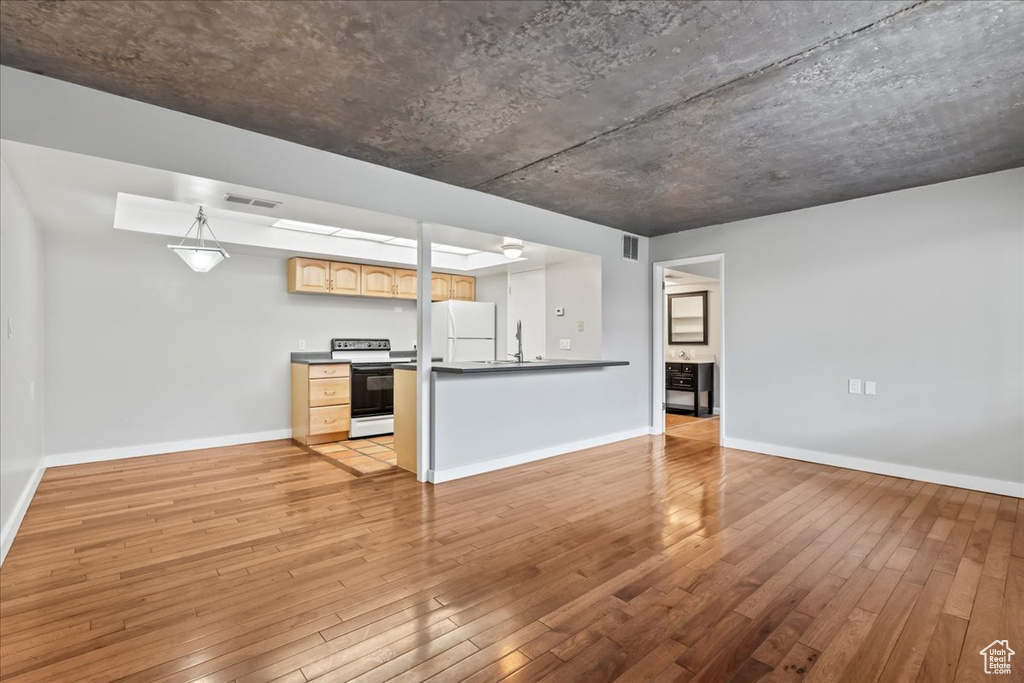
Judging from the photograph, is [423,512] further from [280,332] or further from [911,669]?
[280,332]

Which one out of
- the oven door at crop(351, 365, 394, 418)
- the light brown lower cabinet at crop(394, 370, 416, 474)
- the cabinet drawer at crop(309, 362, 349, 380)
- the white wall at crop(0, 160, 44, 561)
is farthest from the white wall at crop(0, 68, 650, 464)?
the oven door at crop(351, 365, 394, 418)

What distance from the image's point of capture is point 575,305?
5.74m

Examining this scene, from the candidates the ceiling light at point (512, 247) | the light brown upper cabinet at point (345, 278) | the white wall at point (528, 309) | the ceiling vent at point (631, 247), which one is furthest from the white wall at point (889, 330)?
the light brown upper cabinet at point (345, 278)

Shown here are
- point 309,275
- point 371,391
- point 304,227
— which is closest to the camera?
point 304,227

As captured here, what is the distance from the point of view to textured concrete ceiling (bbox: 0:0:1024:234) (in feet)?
6.40

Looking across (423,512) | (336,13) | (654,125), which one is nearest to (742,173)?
(654,125)

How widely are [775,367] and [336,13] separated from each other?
4.86 metres

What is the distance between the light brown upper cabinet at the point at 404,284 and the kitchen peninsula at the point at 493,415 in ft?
6.49

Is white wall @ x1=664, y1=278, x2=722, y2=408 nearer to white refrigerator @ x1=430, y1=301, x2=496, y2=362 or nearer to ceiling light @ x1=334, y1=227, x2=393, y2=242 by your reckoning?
white refrigerator @ x1=430, y1=301, x2=496, y2=362

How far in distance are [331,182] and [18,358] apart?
225 centimetres

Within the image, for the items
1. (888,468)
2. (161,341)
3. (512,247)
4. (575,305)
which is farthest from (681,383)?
(161,341)

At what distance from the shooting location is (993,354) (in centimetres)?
375

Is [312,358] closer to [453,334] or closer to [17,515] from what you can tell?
[453,334]

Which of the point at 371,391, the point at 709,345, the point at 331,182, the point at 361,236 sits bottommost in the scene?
the point at 371,391
